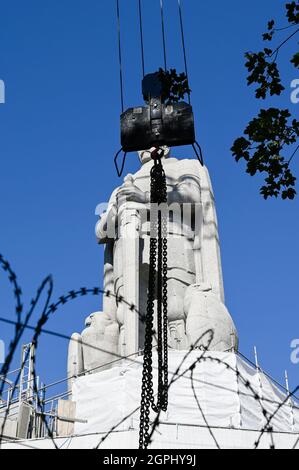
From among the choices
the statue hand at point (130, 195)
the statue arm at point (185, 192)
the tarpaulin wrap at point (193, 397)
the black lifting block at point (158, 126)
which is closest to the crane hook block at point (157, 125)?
the black lifting block at point (158, 126)

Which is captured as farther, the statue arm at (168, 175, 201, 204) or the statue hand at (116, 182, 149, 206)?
the statue arm at (168, 175, 201, 204)

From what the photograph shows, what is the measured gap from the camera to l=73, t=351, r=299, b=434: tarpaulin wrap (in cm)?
1502

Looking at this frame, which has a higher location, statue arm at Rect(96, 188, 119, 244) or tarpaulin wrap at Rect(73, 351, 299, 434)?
statue arm at Rect(96, 188, 119, 244)

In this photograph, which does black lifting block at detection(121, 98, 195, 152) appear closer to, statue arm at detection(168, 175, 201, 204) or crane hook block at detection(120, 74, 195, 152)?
crane hook block at detection(120, 74, 195, 152)

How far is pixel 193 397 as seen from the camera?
15.4 metres

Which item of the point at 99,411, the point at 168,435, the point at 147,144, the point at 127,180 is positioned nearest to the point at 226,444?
the point at 168,435

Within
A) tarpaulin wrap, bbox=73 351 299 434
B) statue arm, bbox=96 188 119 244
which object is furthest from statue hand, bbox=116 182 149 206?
tarpaulin wrap, bbox=73 351 299 434

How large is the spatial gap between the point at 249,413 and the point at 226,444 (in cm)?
171

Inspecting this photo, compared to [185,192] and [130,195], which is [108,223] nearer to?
[130,195]

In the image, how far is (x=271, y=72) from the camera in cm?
682

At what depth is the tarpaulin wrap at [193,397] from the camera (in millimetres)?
15016

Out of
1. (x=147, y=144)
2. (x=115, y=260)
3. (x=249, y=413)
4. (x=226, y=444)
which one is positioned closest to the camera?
(x=147, y=144)

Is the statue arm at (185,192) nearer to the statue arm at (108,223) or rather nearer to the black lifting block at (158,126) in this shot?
the statue arm at (108,223)
